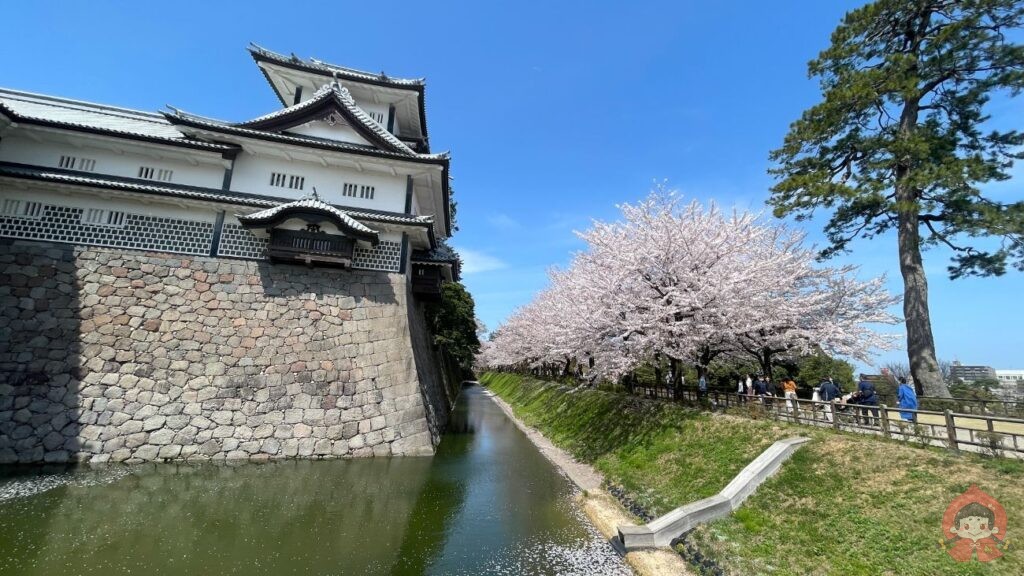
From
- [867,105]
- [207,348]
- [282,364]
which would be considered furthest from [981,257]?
[207,348]

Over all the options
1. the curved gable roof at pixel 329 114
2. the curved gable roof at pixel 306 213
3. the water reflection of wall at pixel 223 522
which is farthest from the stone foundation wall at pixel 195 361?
the curved gable roof at pixel 329 114

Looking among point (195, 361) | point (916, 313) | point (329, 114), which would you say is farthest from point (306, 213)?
point (916, 313)

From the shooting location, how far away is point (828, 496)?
253 inches

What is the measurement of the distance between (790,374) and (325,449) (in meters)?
18.1

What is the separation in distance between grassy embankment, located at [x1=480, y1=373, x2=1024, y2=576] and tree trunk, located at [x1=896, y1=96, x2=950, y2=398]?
6499 millimetres

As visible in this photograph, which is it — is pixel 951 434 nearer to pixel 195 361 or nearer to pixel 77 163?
pixel 195 361

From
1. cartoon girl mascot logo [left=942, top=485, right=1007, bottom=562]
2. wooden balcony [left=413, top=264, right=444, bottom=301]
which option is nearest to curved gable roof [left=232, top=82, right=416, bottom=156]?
wooden balcony [left=413, top=264, right=444, bottom=301]

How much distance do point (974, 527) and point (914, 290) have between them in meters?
10.3

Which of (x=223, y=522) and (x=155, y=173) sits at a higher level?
(x=155, y=173)

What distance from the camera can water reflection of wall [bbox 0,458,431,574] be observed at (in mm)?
5555

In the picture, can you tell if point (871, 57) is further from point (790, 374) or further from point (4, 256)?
point (4, 256)

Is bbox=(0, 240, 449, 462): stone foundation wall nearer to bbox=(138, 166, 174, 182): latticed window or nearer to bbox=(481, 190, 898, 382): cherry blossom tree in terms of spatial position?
bbox=(138, 166, 174, 182): latticed window

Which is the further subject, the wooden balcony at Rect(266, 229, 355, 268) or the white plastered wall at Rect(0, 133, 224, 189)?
the wooden balcony at Rect(266, 229, 355, 268)

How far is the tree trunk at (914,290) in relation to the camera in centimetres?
1163
